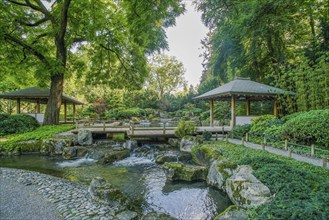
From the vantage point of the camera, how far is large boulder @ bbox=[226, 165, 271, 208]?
13.9ft

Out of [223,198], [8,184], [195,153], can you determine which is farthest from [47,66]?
[223,198]

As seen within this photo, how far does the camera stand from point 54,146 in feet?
36.1

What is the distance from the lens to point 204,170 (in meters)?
7.03

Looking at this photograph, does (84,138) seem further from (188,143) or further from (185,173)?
(185,173)

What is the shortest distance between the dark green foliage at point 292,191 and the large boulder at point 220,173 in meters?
0.46

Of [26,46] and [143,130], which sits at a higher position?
[26,46]

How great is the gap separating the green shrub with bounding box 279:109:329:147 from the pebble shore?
23.8 ft

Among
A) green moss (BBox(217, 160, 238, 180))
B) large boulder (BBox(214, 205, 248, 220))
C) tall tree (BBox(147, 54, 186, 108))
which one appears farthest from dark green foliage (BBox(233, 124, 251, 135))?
tall tree (BBox(147, 54, 186, 108))

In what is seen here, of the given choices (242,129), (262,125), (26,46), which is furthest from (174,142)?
(26,46)

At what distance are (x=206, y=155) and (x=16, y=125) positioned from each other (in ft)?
43.1

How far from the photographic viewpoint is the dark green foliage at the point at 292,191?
2760 mm

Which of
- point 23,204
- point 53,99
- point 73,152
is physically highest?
point 53,99

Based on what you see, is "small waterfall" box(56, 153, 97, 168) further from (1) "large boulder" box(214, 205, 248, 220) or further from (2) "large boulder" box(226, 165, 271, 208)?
(1) "large boulder" box(214, 205, 248, 220)

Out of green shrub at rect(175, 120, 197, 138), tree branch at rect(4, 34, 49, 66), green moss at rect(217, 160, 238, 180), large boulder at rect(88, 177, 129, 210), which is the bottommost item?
large boulder at rect(88, 177, 129, 210)
